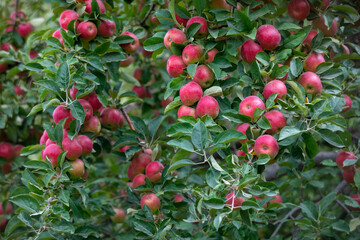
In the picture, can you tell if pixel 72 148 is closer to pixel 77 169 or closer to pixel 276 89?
pixel 77 169

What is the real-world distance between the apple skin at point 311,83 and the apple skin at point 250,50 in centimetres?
18

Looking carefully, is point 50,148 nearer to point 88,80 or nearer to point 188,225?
point 88,80

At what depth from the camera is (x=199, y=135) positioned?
1.13 meters

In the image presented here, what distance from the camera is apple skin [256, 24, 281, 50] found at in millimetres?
1349

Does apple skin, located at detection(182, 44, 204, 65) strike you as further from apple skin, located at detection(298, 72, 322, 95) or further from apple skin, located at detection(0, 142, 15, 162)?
apple skin, located at detection(0, 142, 15, 162)

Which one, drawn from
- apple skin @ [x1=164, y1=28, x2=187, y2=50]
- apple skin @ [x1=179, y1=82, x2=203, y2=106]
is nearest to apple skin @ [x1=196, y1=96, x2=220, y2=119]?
apple skin @ [x1=179, y1=82, x2=203, y2=106]

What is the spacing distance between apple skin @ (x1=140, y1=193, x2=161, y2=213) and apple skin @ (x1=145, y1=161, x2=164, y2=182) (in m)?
0.07

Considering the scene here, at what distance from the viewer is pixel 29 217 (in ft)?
4.68

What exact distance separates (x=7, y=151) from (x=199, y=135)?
4.77 feet

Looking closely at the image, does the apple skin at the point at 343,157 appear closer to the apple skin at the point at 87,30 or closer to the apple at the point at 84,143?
the apple at the point at 84,143

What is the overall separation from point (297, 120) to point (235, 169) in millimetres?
303

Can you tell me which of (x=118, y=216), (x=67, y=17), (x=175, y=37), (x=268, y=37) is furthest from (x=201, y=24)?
(x=118, y=216)

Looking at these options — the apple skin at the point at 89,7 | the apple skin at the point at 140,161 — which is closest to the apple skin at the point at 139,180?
the apple skin at the point at 140,161

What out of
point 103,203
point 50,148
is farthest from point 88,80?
point 103,203
